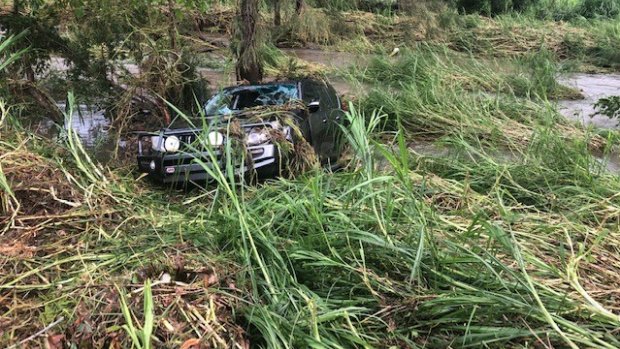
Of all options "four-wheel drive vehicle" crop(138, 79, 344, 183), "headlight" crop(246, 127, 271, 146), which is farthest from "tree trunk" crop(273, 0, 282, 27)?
"headlight" crop(246, 127, 271, 146)

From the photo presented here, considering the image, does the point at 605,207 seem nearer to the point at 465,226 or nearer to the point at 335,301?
the point at 465,226

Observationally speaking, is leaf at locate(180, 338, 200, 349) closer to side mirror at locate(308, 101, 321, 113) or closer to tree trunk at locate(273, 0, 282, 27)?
side mirror at locate(308, 101, 321, 113)

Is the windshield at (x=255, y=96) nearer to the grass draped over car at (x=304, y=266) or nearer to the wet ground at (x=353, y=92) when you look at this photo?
the wet ground at (x=353, y=92)

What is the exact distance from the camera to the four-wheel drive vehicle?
16.3 ft

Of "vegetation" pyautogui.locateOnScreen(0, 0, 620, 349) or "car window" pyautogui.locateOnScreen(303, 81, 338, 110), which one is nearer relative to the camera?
"vegetation" pyautogui.locateOnScreen(0, 0, 620, 349)

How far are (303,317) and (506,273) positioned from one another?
113 cm

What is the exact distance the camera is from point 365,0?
26.4 metres

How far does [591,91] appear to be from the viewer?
15969mm

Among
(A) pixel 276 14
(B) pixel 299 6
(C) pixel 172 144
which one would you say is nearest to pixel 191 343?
(C) pixel 172 144

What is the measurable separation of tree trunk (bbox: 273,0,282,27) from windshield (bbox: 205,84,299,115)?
6.72 meters

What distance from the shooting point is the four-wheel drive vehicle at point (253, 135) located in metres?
4.96

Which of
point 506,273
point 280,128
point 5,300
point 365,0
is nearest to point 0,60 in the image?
point 280,128

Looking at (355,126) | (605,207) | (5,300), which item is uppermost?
(355,126)

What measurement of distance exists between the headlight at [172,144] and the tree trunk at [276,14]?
8793 millimetres
